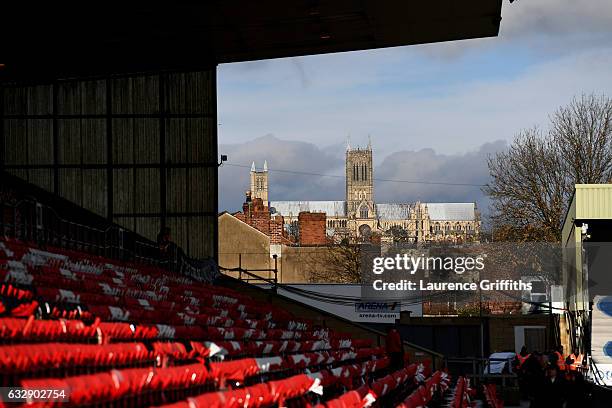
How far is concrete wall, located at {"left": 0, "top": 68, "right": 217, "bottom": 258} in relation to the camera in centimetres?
2895

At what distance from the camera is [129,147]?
29.9 meters

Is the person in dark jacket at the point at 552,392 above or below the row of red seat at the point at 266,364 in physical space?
below

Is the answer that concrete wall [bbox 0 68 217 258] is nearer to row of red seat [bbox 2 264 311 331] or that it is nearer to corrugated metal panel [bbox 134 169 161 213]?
corrugated metal panel [bbox 134 169 161 213]

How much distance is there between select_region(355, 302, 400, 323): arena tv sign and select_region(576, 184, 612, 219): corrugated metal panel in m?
9.07

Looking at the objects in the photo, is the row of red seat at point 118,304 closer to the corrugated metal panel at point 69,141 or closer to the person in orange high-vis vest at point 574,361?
the person in orange high-vis vest at point 574,361

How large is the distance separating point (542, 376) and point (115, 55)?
14245 mm

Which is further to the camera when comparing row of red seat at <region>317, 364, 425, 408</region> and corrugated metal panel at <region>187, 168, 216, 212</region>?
corrugated metal panel at <region>187, 168, 216, 212</region>

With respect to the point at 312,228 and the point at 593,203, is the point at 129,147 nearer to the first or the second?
the point at 593,203

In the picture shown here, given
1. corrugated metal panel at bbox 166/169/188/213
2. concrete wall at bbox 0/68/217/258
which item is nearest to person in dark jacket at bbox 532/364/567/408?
concrete wall at bbox 0/68/217/258

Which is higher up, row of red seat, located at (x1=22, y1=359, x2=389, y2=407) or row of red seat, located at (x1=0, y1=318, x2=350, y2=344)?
row of red seat, located at (x1=0, y1=318, x2=350, y2=344)

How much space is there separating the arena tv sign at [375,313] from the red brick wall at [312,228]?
146ft

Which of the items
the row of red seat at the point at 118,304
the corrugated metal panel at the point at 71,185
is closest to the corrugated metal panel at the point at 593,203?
the corrugated metal panel at the point at 71,185

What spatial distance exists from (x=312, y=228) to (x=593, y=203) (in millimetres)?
56569

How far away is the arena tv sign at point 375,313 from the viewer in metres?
40.1
